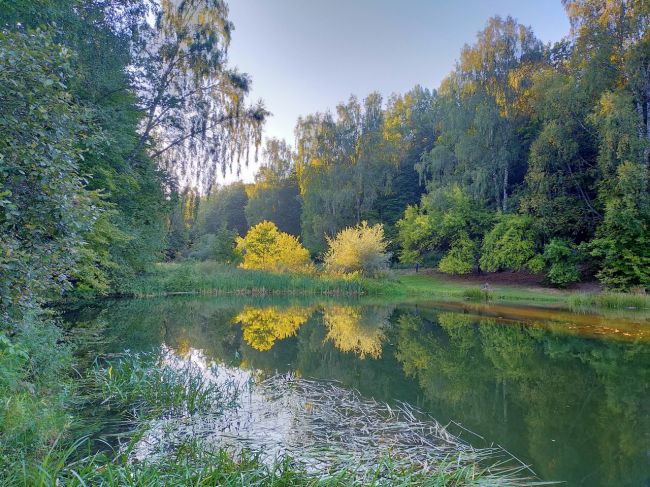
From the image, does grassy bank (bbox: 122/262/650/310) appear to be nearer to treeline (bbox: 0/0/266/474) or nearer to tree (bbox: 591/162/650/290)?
tree (bbox: 591/162/650/290)

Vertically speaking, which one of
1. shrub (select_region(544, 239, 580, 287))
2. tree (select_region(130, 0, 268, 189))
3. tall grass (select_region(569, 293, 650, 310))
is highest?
tree (select_region(130, 0, 268, 189))

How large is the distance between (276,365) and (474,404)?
133 inches

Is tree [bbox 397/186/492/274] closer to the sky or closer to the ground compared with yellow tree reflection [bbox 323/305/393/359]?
closer to the sky

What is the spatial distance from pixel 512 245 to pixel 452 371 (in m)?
18.8

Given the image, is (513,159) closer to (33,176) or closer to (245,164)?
(245,164)

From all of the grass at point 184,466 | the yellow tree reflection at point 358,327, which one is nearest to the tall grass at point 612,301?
the yellow tree reflection at point 358,327

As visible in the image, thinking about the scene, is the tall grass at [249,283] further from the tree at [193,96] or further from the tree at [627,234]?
the tree at [627,234]

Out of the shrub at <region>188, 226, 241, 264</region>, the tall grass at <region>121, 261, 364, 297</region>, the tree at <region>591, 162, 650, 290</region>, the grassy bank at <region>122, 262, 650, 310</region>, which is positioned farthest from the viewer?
the shrub at <region>188, 226, 241, 264</region>

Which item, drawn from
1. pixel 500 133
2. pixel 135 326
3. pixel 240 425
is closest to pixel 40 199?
pixel 240 425

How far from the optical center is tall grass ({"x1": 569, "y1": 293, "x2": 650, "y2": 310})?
15805 mm

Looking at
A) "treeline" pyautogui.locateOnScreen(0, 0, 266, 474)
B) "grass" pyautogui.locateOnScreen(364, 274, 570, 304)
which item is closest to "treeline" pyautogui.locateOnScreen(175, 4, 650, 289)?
"grass" pyautogui.locateOnScreen(364, 274, 570, 304)

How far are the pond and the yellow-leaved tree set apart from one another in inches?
394

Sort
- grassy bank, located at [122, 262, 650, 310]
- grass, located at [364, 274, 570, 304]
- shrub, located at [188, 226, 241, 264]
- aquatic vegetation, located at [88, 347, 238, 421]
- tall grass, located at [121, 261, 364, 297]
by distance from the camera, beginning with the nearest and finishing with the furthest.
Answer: aquatic vegetation, located at [88, 347, 238, 421] < grass, located at [364, 274, 570, 304] < grassy bank, located at [122, 262, 650, 310] < tall grass, located at [121, 261, 364, 297] < shrub, located at [188, 226, 241, 264]

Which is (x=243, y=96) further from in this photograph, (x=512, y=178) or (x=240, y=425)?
(x=512, y=178)
